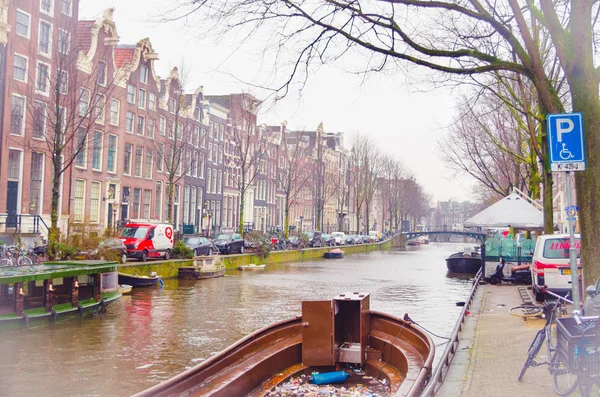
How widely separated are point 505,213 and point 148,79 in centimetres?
2871

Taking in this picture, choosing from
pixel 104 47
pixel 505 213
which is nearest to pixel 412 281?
pixel 505 213

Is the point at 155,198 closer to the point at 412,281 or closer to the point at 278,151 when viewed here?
the point at 412,281

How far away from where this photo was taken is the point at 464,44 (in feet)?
35.8

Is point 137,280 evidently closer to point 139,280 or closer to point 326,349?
point 139,280

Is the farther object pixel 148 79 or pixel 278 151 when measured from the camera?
pixel 278 151

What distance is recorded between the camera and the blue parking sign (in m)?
6.71

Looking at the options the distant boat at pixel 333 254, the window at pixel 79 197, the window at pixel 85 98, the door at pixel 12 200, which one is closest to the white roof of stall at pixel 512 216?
the window at pixel 85 98

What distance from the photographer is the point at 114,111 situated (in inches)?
1523

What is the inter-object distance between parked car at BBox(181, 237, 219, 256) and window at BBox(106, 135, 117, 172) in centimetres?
768

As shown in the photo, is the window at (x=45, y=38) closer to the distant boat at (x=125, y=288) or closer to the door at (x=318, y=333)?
the distant boat at (x=125, y=288)

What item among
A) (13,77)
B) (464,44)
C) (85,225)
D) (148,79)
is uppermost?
(148,79)

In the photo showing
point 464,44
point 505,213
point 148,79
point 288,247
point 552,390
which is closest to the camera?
point 552,390

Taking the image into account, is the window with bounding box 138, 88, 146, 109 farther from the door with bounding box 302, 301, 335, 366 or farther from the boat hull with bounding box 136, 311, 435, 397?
the door with bounding box 302, 301, 335, 366

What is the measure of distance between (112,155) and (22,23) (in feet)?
35.8
